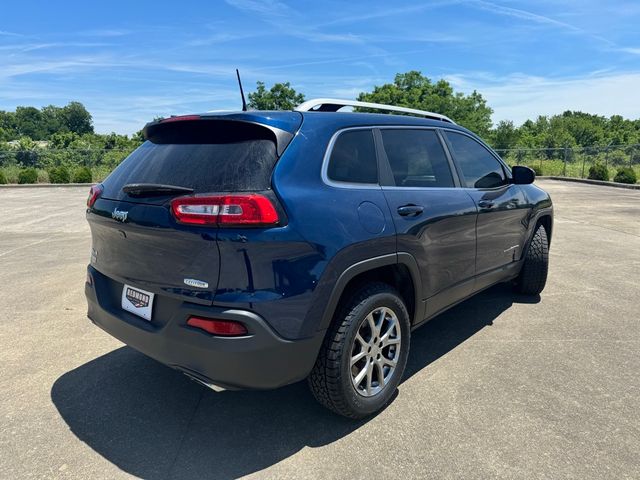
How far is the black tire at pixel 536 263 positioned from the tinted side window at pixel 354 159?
8.92 feet

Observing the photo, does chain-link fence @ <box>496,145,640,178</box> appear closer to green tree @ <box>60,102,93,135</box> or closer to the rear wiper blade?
the rear wiper blade

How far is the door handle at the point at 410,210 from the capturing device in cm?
291

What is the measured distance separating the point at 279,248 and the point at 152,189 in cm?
81

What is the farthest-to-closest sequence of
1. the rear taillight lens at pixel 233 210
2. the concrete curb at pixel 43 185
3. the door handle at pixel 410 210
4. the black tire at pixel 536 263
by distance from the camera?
the concrete curb at pixel 43 185, the black tire at pixel 536 263, the door handle at pixel 410 210, the rear taillight lens at pixel 233 210

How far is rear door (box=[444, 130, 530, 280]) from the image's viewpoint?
3809 millimetres

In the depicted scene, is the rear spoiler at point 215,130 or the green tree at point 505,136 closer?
the rear spoiler at point 215,130

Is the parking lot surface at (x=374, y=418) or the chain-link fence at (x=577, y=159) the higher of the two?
the chain-link fence at (x=577, y=159)

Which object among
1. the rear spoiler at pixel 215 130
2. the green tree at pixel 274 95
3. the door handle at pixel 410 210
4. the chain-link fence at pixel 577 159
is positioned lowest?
the door handle at pixel 410 210

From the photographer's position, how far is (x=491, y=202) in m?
3.96

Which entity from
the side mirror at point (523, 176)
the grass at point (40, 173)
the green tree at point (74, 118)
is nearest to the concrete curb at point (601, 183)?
the side mirror at point (523, 176)

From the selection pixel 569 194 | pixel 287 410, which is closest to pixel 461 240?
pixel 287 410

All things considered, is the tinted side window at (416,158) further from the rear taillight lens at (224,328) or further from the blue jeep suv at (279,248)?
the rear taillight lens at (224,328)

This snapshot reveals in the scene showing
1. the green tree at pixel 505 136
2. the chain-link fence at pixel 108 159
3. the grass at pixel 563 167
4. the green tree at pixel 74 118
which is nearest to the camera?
the chain-link fence at pixel 108 159

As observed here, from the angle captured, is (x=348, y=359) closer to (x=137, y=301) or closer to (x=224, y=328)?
(x=224, y=328)
